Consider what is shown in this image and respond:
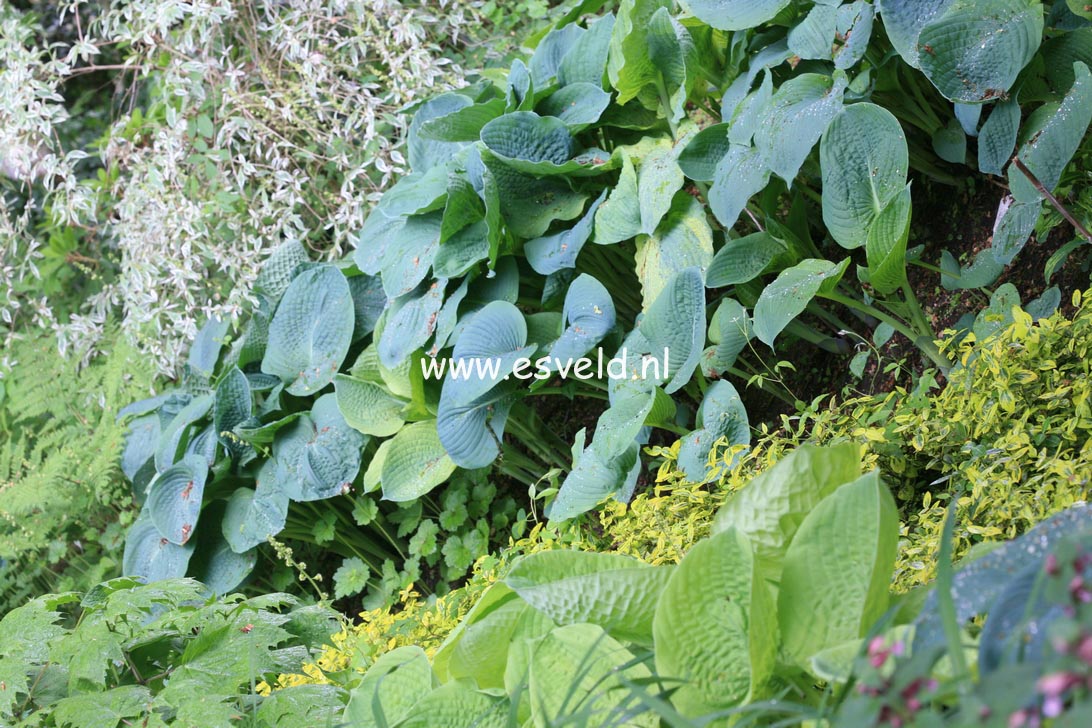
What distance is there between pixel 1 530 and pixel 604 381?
194 centimetres

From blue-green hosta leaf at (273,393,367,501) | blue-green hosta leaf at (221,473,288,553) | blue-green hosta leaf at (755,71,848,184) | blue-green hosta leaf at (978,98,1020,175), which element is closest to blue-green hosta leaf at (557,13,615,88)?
blue-green hosta leaf at (755,71,848,184)

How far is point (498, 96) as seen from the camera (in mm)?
2443

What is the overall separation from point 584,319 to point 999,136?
0.81 m

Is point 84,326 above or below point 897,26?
below

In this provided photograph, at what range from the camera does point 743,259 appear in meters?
1.81

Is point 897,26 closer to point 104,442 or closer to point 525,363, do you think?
point 525,363

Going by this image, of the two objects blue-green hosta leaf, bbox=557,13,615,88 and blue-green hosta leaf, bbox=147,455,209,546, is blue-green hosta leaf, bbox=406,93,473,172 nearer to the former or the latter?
blue-green hosta leaf, bbox=557,13,615,88

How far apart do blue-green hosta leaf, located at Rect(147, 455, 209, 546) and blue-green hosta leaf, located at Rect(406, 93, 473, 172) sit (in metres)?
0.94

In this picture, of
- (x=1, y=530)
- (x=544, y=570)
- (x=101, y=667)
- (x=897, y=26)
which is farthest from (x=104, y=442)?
(x=897, y=26)

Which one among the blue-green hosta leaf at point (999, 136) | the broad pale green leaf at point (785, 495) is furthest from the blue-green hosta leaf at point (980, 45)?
the broad pale green leaf at point (785, 495)

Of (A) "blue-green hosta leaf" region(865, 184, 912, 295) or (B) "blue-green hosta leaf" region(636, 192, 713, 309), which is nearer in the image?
(A) "blue-green hosta leaf" region(865, 184, 912, 295)

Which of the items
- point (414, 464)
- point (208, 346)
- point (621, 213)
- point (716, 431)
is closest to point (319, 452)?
point (414, 464)

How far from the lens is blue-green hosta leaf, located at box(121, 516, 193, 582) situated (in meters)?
2.33

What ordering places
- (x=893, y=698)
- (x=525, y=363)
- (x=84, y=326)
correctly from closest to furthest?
(x=893, y=698) < (x=525, y=363) < (x=84, y=326)
